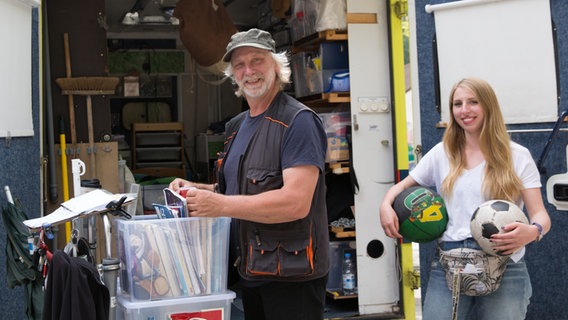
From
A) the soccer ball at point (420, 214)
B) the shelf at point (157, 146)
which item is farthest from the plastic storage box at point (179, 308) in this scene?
the shelf at point (157, 146)

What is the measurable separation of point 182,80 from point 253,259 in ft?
24.6

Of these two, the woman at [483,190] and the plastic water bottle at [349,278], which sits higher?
the woman at [483,190]

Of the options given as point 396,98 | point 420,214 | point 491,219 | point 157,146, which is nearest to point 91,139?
point 396,98

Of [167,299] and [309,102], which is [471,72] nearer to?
[309,102]

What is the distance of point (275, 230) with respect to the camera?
9.93 ft

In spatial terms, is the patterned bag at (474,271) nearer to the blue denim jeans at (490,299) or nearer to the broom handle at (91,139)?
the blue denim jeans at (490,299)

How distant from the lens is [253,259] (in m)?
3.04

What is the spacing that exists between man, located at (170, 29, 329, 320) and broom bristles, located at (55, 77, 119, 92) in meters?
2.71

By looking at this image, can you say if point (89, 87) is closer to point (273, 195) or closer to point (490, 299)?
point (273, 195)

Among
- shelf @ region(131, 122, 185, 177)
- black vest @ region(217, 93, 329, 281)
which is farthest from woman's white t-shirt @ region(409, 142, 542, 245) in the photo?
shelf @ region(131, 122, 185, 177)

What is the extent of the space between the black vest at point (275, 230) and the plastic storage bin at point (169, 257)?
15 centimetres

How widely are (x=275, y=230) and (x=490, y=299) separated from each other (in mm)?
1053

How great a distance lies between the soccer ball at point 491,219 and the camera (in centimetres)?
323

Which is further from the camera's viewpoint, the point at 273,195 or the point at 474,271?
the point at 474,271
